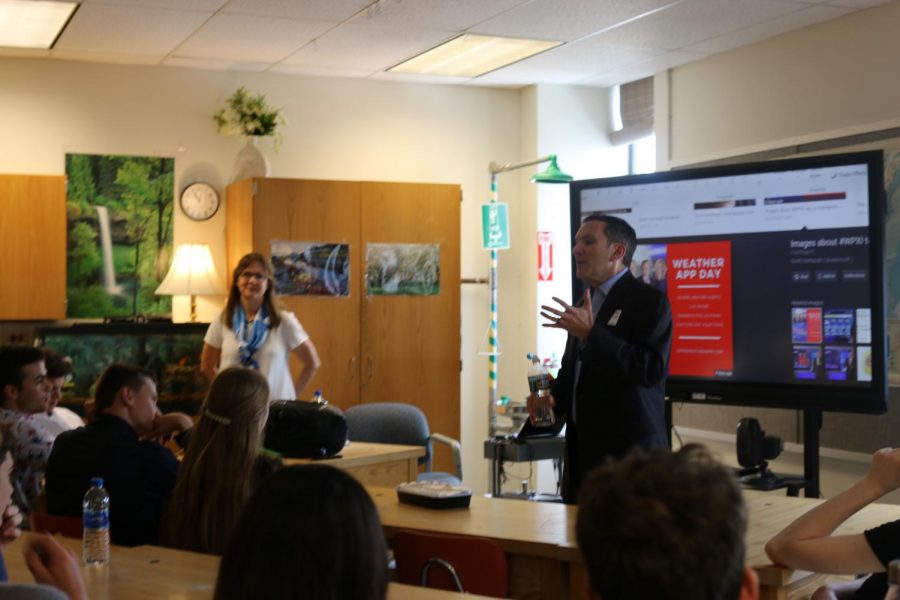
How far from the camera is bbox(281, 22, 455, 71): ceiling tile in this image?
646 centimetres

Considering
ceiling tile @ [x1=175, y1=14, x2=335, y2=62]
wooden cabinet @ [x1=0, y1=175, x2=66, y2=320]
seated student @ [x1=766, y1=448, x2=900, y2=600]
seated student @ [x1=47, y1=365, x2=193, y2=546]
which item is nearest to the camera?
seated student @ [x1=766, y1=448, x2=900, y2=600]

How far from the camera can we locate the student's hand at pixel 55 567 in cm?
223

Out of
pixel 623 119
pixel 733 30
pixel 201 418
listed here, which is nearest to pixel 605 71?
pixel 623 119

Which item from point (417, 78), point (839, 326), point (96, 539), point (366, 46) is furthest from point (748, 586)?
point (417, 78)

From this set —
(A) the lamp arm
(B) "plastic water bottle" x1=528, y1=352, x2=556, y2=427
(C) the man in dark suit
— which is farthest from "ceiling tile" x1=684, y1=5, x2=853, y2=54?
(B) "plastic water bottle" x1=528, y1=352, x2=556, y2=427

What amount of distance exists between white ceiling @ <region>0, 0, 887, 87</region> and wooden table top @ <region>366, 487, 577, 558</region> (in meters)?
2.97

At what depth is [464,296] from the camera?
8.19m

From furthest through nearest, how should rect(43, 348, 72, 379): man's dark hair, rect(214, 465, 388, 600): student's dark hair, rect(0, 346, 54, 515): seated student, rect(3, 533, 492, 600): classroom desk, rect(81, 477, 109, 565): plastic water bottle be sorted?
rect(43, 348, 72, 379): man's dark hair
rect(0, 346, 54, 515): seated student
rect(81, 477, 109, 565): plastic water bottle
rect(3, 533, 492, 600): classroom desk
rect(214, 465, 388, 600): student's dark hair

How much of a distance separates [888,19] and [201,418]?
13.7 feet

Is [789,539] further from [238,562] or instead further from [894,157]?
[894,157]

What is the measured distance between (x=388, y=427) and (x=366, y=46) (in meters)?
2.33

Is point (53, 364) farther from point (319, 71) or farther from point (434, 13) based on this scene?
point (319, 71)

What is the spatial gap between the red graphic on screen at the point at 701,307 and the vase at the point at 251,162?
2893 millimetres

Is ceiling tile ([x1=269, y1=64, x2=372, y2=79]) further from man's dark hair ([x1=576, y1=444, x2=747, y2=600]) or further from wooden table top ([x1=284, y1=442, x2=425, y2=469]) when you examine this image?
man's dark hair ([x1=576, y1=444, x2=747, y2=600])
